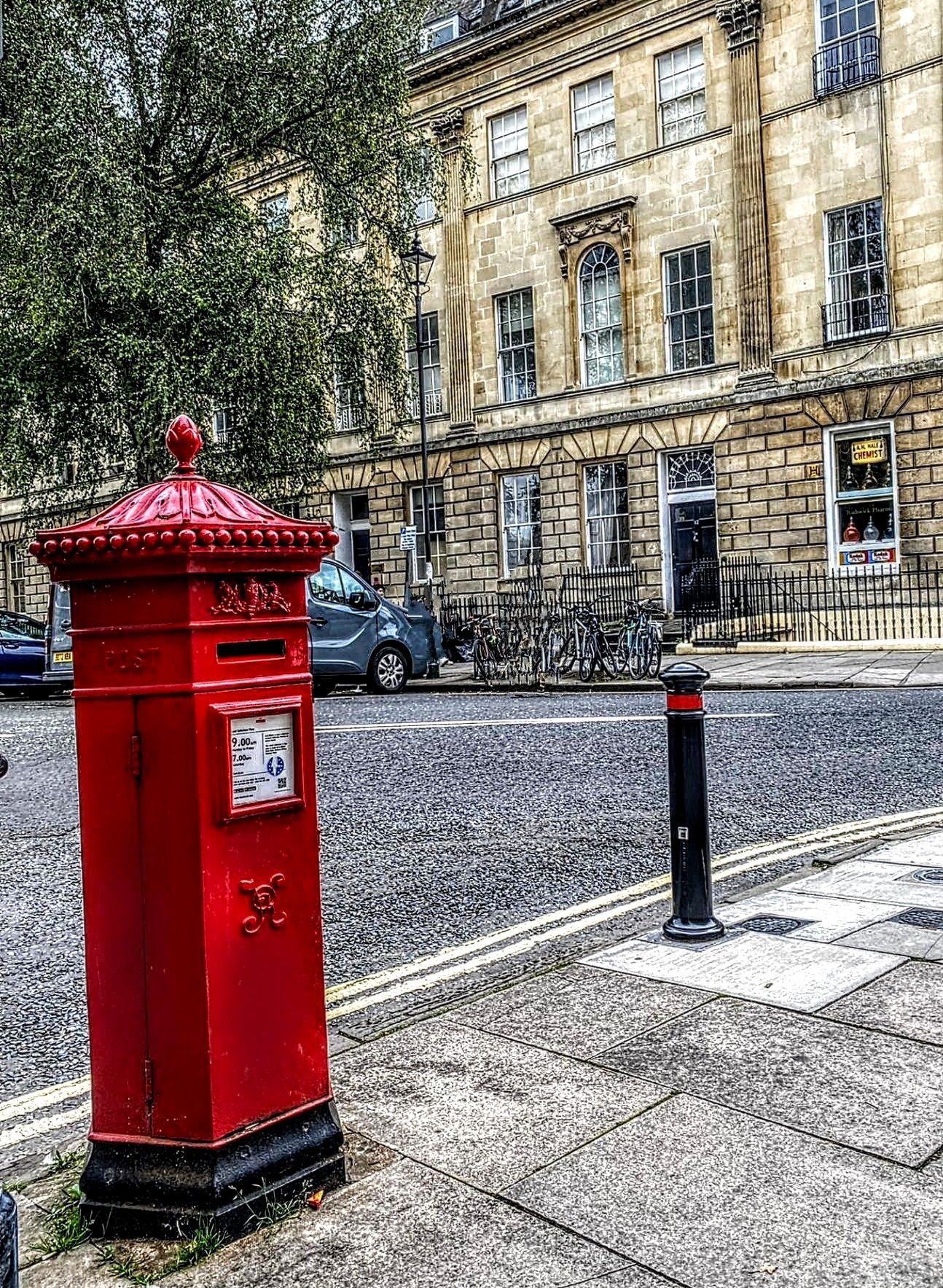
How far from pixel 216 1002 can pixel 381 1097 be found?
2.70 feet

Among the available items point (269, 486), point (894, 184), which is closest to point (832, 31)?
point (894, 184)

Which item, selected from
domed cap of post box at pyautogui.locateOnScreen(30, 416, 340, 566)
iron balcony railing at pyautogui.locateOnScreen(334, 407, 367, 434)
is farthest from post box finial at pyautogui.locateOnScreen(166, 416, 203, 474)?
iron balcony railing at pyautogui.locateOnScreen(334, 407, 367, 434)

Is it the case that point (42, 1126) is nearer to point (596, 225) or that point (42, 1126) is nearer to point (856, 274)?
point (856, 274)

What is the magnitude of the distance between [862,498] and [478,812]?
18.0 meters

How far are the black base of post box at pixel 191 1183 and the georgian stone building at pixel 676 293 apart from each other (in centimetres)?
2149

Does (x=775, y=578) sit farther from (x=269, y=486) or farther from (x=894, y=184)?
(x=269, y=486)

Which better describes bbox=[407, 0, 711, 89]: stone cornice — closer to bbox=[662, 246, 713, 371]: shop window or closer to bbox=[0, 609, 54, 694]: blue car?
bbox=[662, 246, 713, 371]: shop window

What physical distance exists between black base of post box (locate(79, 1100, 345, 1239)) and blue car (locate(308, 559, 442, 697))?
46.8 ft

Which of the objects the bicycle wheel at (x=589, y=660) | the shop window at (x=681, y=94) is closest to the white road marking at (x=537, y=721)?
the bicycle wheel at (x=589, y=660)

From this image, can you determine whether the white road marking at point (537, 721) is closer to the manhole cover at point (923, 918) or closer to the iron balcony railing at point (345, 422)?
the manhole cover at point (923, 918)

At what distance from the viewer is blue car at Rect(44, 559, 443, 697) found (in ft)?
56.9

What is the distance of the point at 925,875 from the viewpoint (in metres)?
5.20

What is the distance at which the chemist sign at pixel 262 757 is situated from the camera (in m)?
2.57

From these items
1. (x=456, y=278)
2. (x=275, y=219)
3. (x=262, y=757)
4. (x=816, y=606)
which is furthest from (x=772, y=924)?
(x=456, y=278)
